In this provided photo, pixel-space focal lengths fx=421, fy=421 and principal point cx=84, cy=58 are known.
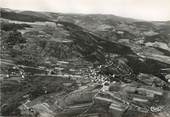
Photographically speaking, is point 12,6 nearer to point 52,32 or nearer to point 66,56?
point 52,32

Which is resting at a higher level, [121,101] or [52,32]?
[52,32]

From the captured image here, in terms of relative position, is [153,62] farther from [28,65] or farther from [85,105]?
[28,65]

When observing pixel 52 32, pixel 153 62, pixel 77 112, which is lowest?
pixel 77 112

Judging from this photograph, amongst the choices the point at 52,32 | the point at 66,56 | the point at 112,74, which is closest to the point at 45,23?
the point at 52,32

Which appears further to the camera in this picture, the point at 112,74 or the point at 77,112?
the point at 112,74

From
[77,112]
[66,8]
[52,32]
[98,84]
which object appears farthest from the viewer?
[66,8]

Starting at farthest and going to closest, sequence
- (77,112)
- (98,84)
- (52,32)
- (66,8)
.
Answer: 1. (66,8)
2. (52,32)
3. (98,84)
4. (77,112)
